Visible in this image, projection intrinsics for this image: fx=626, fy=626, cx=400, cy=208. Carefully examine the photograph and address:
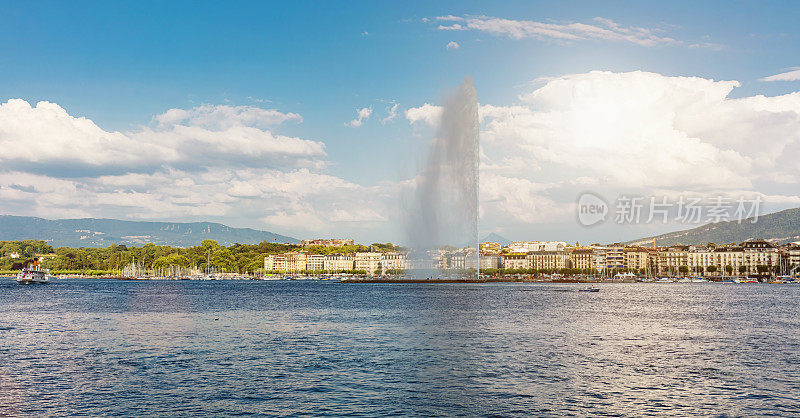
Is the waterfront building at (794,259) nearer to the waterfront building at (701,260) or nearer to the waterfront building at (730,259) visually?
the waterfront building at (730,259)

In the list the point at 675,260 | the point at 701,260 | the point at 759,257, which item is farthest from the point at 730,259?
the point at 675,260

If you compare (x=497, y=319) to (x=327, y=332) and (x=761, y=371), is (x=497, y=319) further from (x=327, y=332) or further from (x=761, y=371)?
(x=761, y=371)

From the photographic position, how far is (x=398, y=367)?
919 inches

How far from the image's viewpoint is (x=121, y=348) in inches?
1098

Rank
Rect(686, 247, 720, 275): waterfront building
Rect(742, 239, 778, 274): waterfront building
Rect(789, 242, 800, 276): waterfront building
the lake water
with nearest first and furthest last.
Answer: the lake water
Rect(789, 242, 800, 276): waterfront building
Rect(742, 239, 778, 274): waterfront building
Rect(686, 247, 720, 275): waterfront building

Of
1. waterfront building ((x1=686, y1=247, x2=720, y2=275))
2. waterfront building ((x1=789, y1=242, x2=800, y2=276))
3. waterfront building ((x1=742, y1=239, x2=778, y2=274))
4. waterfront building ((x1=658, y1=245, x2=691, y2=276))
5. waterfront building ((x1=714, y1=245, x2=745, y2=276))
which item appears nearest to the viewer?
waterfront building ((x1=789, y1=242, x2=800, y2=276))

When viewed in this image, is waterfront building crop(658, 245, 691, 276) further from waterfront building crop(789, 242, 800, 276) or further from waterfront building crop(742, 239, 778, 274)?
waterfront building crop(789, 242, 800, 276)

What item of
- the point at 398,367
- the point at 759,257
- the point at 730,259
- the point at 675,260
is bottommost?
the point at 398,367

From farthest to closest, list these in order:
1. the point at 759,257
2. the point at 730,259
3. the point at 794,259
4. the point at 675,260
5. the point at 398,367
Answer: the point at 675,260, the point at 730,259, the point at 759,257, the point at 794,259, the point at 398,367

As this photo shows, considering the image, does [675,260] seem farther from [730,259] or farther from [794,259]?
[794,259]

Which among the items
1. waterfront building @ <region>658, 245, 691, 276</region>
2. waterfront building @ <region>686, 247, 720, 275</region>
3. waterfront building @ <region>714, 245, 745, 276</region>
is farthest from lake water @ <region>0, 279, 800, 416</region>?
waterfront building @ <region>658, 245, 691, 276</region>

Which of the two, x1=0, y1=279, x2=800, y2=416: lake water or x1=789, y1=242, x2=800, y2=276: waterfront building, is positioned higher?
x1=789, y1=242, x2=800, y2=276: waterfront building

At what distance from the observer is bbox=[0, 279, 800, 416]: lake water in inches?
690

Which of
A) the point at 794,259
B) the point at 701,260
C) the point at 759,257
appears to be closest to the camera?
the point at 794,259
